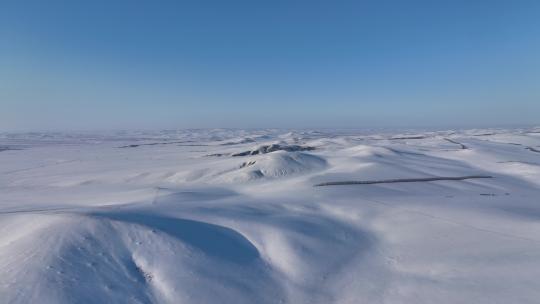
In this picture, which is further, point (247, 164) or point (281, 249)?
point (247, 164)

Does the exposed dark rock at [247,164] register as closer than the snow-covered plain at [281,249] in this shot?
No

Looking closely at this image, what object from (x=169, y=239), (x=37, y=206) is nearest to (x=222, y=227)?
(x=169, y=239)

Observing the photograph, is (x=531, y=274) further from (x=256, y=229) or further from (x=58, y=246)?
(x=58, y=246)

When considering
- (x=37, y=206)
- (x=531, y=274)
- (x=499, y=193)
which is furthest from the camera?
(x=499, y=193)

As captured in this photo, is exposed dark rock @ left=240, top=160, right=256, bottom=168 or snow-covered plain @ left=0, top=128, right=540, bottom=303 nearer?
snow-covered plain @ left=0, top=128, right=540, bottom=303

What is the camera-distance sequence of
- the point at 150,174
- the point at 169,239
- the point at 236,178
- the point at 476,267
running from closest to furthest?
the point at 476,267 < the point at 169,239 < the point at 236,178 < the point at 150,174

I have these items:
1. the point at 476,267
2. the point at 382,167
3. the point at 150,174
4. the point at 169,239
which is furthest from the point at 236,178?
the point at 476,267

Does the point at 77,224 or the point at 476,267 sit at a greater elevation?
the point at 77,224

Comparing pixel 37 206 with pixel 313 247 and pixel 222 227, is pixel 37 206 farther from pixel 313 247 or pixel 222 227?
pixel 313 247

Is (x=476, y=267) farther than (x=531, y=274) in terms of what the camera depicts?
Yes
